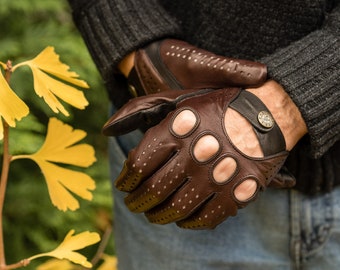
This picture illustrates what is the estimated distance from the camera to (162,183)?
0.78 meters

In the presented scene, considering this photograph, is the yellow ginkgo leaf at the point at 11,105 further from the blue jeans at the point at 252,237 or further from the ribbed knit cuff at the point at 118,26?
the blue jeans at the point at 252,237

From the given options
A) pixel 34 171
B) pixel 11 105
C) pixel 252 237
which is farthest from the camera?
pixel 34 171

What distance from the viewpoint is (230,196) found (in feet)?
2.56

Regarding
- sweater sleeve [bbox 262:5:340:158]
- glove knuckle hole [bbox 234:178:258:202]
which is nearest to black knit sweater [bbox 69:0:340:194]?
sweater sleeve [bbox 262:5:340:158]

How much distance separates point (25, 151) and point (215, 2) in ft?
1.39

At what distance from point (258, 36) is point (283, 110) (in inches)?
5.5

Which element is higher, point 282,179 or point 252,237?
point 282,179

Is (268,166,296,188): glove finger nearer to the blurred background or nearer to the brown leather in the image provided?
the brown leather

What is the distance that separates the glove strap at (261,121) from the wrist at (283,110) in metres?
0.01

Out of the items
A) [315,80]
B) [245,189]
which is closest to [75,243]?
[245,189]

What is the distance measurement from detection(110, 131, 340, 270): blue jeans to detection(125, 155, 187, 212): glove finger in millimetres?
251

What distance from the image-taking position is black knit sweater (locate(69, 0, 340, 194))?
0.84 m

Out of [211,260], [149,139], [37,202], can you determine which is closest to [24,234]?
[37,202]

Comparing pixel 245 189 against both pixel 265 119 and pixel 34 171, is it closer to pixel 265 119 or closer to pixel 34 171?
pixel 265 119
